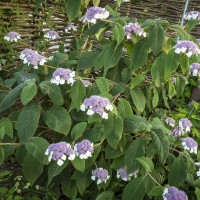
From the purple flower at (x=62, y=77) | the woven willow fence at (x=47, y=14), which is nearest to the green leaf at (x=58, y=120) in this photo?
the purple flower at (x=62, y=77)

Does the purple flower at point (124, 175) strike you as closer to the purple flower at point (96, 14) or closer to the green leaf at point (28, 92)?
the green leaf at point (28, 92)

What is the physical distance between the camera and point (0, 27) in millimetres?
2570

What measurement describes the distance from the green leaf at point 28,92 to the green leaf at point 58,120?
157 mm

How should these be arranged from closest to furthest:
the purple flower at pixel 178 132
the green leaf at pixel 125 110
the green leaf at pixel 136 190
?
the green leaf at pixel 136 190 < the green leaf at pixel 125 110 < the purple flower at pixel 178 132

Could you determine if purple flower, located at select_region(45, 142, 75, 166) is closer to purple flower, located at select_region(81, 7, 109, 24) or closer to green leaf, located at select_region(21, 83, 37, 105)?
green leaf, located at select_region(21, 83, 37, 105)

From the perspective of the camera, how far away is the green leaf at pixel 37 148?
1331mm

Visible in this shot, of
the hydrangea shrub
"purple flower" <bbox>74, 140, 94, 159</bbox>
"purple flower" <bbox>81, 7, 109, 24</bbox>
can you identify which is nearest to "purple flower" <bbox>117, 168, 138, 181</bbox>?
the hydrangea shrub

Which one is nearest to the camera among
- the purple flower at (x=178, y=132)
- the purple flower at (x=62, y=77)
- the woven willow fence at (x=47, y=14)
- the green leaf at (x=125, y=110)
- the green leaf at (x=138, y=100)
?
the purple flower at (x=62, y=77)

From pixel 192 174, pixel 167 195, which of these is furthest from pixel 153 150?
pixel 192 174

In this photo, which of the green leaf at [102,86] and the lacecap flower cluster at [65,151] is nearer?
the lacecap flower cluster at [65,151]

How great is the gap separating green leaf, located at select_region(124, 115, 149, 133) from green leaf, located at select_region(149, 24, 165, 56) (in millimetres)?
301

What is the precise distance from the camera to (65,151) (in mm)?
1218

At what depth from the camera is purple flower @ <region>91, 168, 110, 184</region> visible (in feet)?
4.80

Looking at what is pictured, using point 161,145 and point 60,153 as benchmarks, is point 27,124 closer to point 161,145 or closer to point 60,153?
point 60,153
